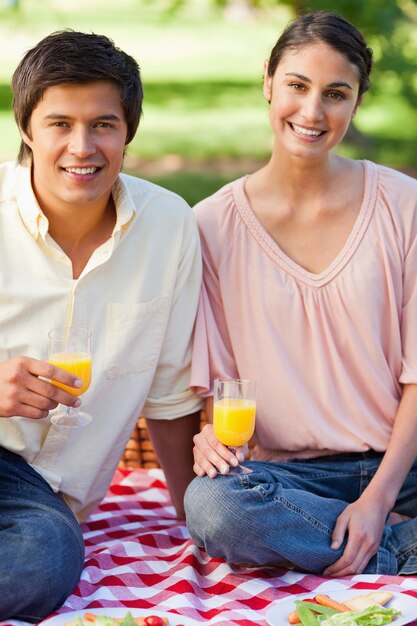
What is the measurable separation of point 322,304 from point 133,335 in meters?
0.66

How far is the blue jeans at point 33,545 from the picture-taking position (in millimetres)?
3041

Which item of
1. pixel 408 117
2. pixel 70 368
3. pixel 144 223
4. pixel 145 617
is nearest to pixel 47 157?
pixel 144 223

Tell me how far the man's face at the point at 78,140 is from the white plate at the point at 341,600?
140cm

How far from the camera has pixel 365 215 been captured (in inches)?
146

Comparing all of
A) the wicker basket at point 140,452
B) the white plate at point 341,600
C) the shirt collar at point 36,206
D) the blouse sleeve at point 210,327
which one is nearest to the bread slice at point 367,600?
the white plate at point 341,600

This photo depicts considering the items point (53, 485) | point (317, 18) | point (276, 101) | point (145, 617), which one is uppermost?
point (317, 18)

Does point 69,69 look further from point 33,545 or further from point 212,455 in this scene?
point 33,545

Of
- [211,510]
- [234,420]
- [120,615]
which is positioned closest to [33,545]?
[120,615]

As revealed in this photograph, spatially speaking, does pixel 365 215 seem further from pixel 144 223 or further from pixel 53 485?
pixel 53 485

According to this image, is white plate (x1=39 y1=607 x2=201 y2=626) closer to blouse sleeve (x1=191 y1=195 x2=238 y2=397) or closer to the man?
the man

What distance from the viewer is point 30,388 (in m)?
3.13

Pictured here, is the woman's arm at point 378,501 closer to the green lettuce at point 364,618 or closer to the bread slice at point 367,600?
the bread slice at point 367,600

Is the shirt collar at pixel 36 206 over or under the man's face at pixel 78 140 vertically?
under

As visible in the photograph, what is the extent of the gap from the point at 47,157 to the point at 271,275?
886 mm
